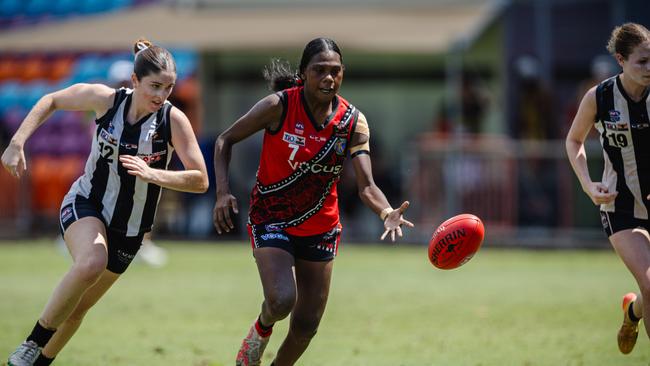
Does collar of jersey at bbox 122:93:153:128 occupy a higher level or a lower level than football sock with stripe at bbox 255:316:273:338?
higher

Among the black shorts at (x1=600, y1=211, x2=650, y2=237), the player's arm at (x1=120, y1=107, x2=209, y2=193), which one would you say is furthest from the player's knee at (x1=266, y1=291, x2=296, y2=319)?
the black shorts at (x1=600, y1=211, x2=650, y2=237)

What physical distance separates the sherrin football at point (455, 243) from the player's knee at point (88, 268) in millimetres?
2257

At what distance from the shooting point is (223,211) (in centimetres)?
698

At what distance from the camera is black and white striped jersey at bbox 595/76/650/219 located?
758cm

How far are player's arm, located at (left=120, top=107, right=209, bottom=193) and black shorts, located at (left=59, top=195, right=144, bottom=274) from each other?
16.8 inches

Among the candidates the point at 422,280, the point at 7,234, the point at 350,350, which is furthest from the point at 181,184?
the point at 7,234

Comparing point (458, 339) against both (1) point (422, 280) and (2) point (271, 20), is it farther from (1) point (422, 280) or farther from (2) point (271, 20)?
(2) point (271, 20)

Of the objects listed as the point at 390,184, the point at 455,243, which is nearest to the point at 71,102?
the point at 455,243

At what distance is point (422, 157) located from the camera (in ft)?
60.5

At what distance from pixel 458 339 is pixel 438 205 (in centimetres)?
854

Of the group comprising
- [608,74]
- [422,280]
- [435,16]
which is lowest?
[422,280]

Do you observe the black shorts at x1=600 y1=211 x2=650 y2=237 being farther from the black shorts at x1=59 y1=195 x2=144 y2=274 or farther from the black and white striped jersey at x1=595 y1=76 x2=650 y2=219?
the black shorts at x1=59 y1=195 x2=144 y2=274

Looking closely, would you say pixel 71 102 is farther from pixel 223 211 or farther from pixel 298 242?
pixel 298 242

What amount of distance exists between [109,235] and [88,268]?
1.64 ft
